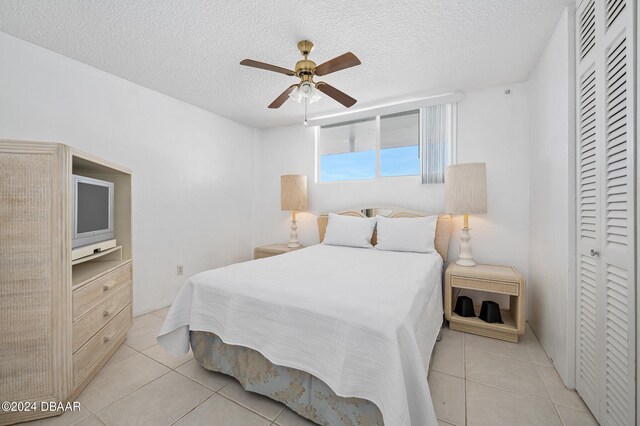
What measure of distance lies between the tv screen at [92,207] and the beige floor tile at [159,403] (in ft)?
3.63

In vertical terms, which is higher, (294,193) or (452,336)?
(294,193)

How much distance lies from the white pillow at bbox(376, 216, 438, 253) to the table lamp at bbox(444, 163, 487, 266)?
268 mm

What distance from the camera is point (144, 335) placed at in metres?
2.40

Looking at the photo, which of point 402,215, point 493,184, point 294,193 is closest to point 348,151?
point 294,193

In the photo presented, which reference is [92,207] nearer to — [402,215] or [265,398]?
[265,398]

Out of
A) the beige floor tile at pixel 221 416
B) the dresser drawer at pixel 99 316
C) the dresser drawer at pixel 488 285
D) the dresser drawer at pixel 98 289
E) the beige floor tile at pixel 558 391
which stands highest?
the dresser drawer at pixel 98 289

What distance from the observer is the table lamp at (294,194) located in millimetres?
3764

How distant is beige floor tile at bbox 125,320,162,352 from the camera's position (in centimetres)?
222

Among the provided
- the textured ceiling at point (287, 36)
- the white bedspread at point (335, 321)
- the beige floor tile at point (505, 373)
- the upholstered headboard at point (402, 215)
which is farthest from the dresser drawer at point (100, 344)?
the beige floor tile at point (505, 373)

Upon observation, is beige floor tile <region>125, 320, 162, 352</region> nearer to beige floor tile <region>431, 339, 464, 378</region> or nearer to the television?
the television

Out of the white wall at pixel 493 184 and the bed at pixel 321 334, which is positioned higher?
the white wall at pixel 493 184

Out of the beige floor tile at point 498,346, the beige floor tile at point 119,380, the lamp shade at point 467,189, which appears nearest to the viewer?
the beige floor tile at point 119,380

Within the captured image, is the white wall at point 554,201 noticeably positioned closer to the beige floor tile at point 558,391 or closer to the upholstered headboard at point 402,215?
the beige floor tile at point 558,391

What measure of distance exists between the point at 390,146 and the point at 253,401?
3.05 meters
